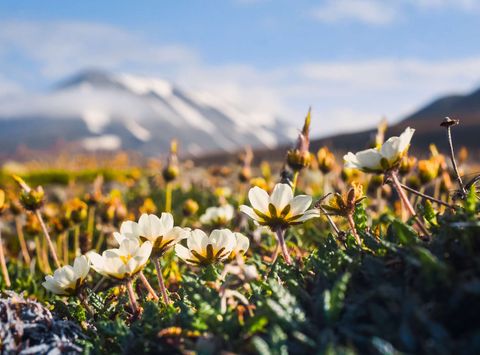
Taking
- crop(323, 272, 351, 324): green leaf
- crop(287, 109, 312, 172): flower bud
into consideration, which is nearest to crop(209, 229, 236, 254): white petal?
crop(323, 272, 351, 324): green leaf

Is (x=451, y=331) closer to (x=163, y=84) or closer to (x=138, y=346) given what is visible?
(x=138, y=346)

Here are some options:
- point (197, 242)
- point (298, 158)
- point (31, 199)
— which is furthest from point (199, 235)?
point (31, 199)

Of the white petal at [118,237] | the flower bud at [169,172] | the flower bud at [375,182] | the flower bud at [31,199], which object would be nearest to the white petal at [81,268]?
the white petal at [118,237]

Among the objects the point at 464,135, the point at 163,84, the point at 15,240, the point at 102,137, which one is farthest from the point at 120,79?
the point at 15,240

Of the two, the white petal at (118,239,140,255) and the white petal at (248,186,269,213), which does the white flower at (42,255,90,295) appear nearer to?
the white petal at (118,239,140,255)

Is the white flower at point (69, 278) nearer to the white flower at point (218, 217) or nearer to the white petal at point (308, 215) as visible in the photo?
the white petal at point (308, 215)

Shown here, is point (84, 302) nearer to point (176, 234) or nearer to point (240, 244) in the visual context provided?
point (176, 234)
